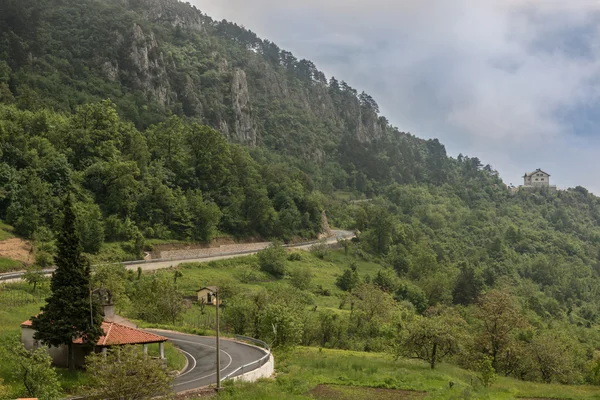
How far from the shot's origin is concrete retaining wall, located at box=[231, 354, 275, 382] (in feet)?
104

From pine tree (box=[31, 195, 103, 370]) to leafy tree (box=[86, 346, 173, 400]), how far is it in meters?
4.78

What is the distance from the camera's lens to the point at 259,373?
111 feet

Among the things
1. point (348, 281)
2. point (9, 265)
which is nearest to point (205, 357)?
point (9, 265)

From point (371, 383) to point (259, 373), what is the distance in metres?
7.52

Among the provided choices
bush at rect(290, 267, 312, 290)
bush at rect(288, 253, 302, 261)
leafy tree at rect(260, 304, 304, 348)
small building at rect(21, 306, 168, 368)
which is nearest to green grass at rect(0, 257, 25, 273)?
small building at rect(21, 306, 168, 368)

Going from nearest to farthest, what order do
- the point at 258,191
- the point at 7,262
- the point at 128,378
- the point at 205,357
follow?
the point at 128,378, the point at 205,357, the point at 7,262, the point at 258,191

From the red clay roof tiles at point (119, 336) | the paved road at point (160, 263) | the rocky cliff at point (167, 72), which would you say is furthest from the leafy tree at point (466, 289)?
the red clay roof tiles at point (119, 336)

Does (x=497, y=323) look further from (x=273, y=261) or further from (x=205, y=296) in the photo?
(x=273, y=261)

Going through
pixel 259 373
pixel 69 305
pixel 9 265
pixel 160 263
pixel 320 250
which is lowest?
pixel 259 373

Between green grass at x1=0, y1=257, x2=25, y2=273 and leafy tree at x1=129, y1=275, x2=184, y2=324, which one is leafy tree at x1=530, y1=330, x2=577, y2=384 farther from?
green grass at x1=0, y1=257, x2=25, y2=273

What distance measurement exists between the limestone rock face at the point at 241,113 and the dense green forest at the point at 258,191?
0.55 m

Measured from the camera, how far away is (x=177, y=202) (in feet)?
277

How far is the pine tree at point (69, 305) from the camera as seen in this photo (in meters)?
29.5

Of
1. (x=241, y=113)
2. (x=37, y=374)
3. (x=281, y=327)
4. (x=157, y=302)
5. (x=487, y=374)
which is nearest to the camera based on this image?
(x=37, y=374)
